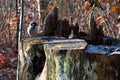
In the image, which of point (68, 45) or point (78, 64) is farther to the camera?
point (68, 45)

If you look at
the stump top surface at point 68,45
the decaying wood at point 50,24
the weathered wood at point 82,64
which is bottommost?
the weathered wood at point 82,64

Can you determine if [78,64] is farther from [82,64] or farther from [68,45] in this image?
[68,45]

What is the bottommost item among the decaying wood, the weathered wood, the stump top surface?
the weathered wood

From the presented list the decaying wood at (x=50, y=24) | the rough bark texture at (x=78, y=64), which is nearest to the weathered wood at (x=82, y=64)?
the rough bark texture at (x=78, y=64)

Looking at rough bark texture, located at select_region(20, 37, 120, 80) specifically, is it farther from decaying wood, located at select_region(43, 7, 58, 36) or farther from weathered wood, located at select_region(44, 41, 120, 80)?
decaying wood, located at select_region(43, 7, 58, 36)

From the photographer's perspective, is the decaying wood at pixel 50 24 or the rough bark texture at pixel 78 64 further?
the decaying wood at pixel 50 24

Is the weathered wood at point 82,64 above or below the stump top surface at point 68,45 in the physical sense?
below

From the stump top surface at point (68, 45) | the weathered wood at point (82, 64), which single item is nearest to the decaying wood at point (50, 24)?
the stump top surface at point (68, 45)

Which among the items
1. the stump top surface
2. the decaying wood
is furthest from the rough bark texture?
the decaying wood

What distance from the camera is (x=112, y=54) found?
3848mm

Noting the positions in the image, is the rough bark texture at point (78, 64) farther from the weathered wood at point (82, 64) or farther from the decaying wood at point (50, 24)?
the decaying wood at point (50, 24)

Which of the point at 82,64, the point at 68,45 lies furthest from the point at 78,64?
the point at 68,45

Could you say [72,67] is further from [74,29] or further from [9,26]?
[9,26]

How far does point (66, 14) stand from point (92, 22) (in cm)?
694
